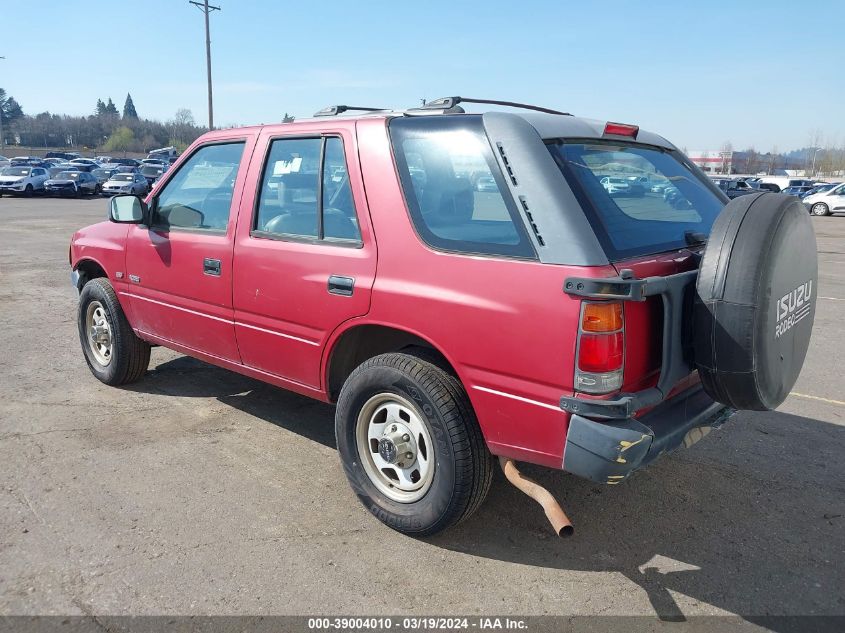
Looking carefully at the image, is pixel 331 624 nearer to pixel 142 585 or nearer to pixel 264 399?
pixel 142 585

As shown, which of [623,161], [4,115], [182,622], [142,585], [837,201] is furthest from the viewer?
[4,115]

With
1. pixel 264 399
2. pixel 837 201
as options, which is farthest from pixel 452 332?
pixel 837 201

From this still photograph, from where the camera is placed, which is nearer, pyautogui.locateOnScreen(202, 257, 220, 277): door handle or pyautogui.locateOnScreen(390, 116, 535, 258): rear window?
pyautogui.locateOnScreen(390, 116, 535, 258): rear window

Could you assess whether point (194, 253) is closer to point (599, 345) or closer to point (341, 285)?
point (341, 285)

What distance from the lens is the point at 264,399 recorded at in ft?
16.6

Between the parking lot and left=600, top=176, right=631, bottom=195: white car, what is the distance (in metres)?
1.62

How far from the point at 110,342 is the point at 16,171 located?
33.4 meters

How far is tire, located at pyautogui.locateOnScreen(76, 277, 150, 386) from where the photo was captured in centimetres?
503

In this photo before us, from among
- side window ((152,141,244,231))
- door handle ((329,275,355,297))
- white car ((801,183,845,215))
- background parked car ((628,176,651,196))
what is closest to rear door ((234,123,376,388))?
door handle ((329,275,355,297))

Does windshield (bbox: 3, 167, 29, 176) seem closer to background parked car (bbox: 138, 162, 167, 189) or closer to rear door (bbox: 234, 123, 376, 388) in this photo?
background parked car (bbox: 138, 162, 167, 189)

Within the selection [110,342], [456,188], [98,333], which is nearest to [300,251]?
[456,188]

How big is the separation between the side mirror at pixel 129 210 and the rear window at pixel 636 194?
2858 millimetres

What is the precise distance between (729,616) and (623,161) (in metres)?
2.11

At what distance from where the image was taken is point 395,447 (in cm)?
323
